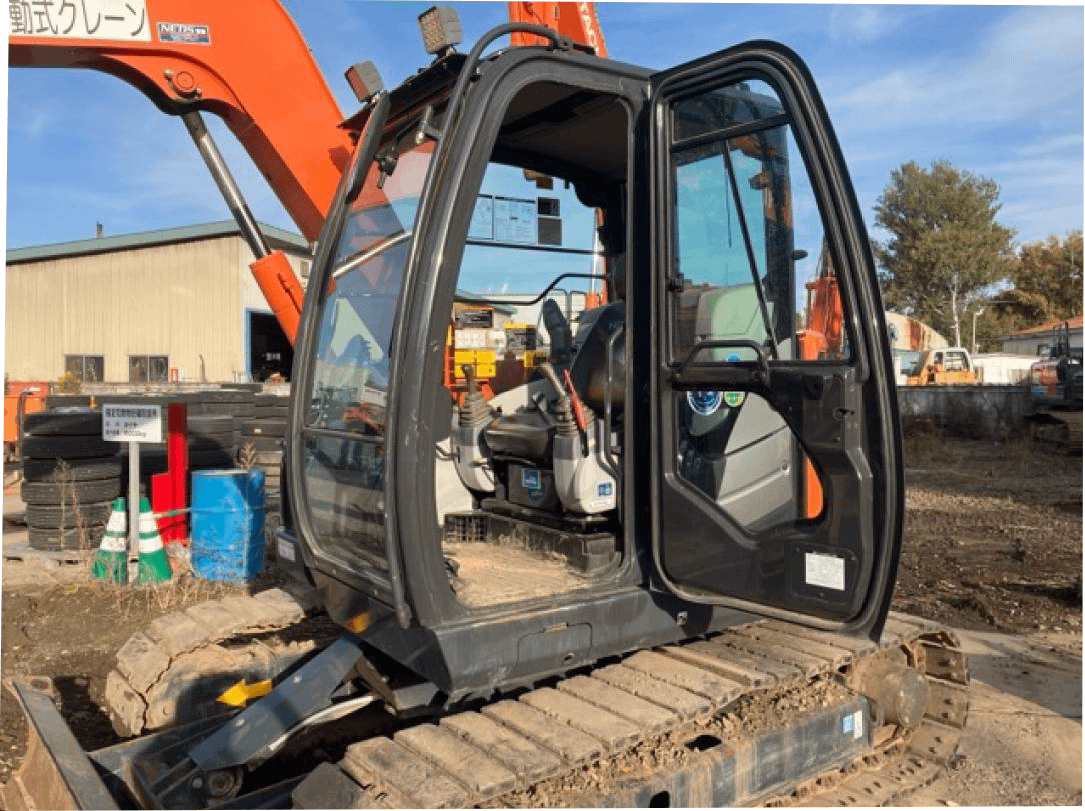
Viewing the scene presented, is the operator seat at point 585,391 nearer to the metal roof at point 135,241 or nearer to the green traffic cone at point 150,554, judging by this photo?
the green traffic cone at point 150,554

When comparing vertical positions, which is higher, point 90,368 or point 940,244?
point 940,244

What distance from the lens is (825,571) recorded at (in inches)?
109

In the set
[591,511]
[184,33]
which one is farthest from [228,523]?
[591,511]

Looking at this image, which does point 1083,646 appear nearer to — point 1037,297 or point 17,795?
point 17,795

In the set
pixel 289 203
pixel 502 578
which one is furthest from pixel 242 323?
Result: pixel 502 578

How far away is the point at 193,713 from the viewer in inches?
144

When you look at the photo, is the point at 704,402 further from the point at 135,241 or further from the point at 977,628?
the point at 135,241

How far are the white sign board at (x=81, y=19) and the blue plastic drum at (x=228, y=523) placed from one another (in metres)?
2.84

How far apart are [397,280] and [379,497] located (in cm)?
71

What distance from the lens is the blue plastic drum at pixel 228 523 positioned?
5738 mm

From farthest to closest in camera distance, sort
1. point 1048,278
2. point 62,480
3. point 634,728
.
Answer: point 1048,278
point 62,480
point 634,728

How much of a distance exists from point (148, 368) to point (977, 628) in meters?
26.8

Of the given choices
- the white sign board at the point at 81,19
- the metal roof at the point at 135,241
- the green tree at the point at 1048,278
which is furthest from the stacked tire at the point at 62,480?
the green tree at the point at 1048,278

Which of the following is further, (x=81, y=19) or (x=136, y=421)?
(x=136, y=421)
